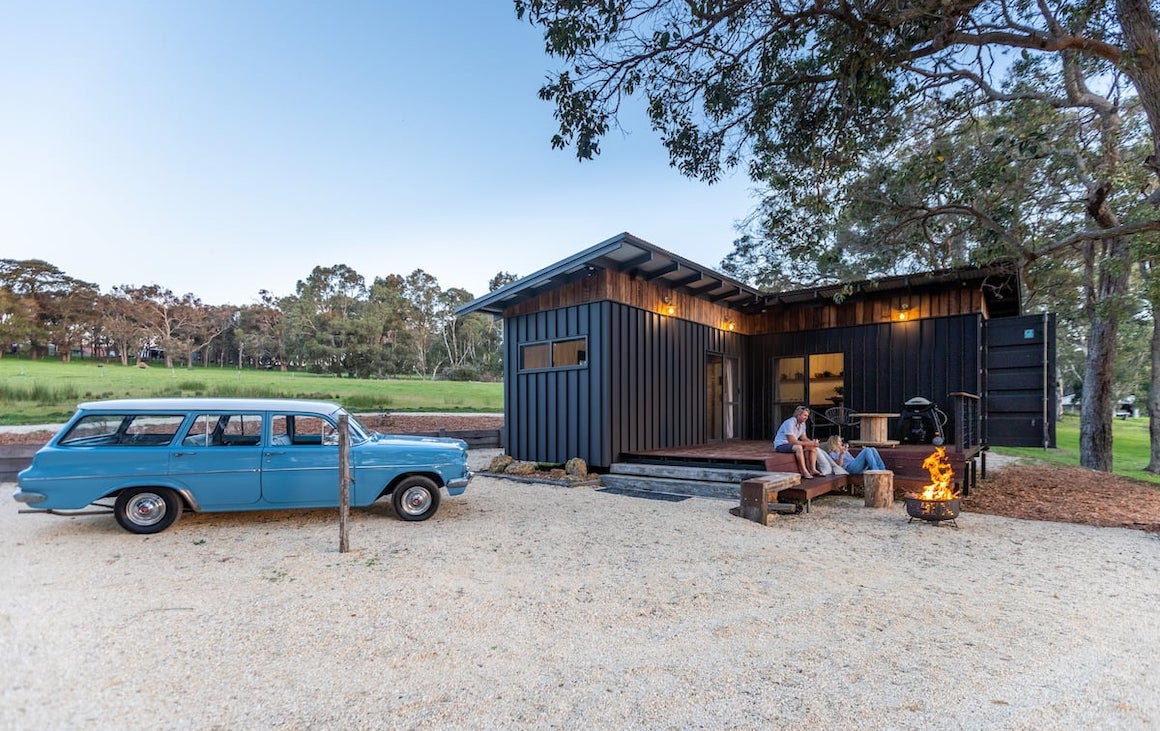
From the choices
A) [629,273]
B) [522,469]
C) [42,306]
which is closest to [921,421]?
[629,273]

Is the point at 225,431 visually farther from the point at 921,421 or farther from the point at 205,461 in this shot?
the point at 921,421

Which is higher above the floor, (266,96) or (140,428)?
(266,96)

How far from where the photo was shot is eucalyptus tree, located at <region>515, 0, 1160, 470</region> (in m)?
5.04

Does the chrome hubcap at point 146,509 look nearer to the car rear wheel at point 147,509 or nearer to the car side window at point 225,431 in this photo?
the car rear wheel at point 147,509

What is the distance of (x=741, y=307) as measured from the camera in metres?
12.4

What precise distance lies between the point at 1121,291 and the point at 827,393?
25.9ft

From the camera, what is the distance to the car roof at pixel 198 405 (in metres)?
5.19

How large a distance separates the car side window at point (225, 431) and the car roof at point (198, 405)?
0.33 ft

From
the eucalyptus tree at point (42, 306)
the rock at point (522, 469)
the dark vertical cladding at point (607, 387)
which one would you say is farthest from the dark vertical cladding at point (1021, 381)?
the eucalyptus tree at point (42, 306)

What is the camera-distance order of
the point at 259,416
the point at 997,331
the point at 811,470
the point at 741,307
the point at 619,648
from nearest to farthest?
1. the point at 619,648
2. the point at 259,416
3. the point at 811,470
4. the point at 997,331
5. the point at 741,307

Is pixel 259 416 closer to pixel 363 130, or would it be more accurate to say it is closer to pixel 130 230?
pixel 363 130

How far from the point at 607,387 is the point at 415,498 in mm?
4007

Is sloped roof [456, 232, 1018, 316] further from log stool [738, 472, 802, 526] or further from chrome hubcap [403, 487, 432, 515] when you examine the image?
chrome hubcap [403, 487, 432, 515]

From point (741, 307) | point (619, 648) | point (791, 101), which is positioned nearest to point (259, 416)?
point (619, 648)
